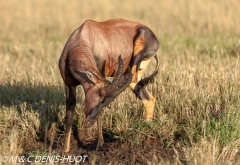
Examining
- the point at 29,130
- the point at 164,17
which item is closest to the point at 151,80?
the point at 29,130

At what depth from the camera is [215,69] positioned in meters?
9.09

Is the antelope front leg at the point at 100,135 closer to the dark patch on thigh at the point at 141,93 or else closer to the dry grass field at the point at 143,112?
the dry grass field at the point at 143,112

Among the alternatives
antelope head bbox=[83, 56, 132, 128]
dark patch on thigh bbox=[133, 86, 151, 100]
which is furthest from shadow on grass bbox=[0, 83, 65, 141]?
antelope head bbox=[83, 56, 132, 128]

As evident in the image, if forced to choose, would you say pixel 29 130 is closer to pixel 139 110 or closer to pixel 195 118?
pixel 139 110

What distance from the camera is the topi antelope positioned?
587cm

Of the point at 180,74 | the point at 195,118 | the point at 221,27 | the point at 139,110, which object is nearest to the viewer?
the point at 195,118

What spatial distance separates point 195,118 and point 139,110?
39.8 inches

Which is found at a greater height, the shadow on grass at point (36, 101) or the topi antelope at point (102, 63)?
the topi antelope at point (102, 63)

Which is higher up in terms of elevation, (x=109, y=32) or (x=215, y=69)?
(x=109, y=32)

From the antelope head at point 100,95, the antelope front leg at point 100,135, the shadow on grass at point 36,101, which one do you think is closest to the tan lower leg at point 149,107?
the antelope front leg at point 100,135

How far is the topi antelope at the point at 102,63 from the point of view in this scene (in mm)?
5871

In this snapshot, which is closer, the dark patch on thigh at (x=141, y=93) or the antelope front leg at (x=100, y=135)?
the antelope front leg at (x=100, y=135)

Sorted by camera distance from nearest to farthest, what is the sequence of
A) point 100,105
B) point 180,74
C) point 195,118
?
1. point 100,105
2. point 195,118
3. point 180,74

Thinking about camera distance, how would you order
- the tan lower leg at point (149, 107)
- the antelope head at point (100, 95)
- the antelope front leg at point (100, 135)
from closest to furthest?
the antelope head at point (100, 95), the antelope front leg at point (100, 135), the tan lower leg at point (149, 107)
